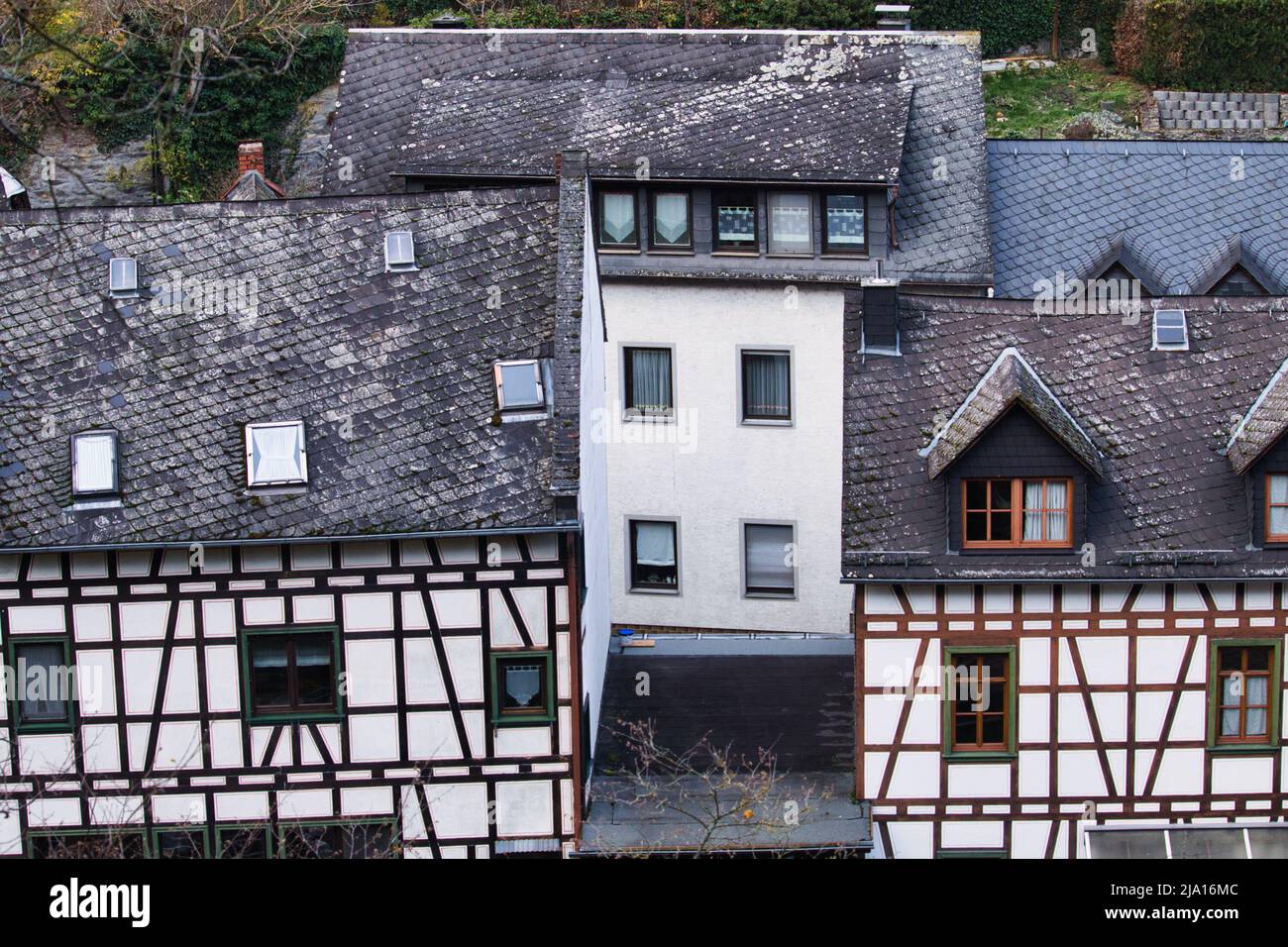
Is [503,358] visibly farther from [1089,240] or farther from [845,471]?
[1089,240]

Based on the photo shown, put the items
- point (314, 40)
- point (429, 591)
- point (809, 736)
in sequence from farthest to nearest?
point (314, 40) < point (809, 736) < point (429, 591)

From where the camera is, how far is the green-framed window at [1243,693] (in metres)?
25.7

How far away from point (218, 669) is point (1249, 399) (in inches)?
574

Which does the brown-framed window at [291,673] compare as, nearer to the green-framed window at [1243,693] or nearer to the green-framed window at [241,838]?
the green-framed window at [241,838]

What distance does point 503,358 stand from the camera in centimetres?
2650

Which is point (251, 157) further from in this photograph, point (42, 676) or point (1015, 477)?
point (1015, 477)

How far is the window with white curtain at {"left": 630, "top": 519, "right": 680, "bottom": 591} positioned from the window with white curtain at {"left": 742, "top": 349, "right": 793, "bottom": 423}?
282cm

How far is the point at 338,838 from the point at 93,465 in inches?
234

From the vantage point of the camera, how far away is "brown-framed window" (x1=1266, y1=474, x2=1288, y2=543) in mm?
25547

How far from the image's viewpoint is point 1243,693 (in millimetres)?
25875

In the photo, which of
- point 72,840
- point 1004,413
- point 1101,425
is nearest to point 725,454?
point 1101,425

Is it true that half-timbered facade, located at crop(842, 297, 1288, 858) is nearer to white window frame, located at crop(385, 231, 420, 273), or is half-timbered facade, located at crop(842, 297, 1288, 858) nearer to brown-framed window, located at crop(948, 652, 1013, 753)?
brown-framed window, located at crop(948, 652, 1013, 753)
